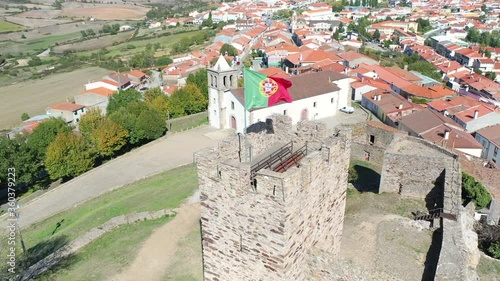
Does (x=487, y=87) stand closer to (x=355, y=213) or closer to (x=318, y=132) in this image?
(x=355, y=213)

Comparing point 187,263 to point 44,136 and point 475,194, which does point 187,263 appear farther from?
point 44,136

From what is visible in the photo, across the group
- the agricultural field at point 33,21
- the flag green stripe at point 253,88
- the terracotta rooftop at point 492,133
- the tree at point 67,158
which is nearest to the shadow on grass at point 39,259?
the flag green stripe at point 253,88

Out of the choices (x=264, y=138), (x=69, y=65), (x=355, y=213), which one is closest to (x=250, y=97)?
(x=264, y=138)

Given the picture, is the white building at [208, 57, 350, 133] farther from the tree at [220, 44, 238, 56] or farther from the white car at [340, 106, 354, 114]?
the tree at [220, 44, 238, 56]

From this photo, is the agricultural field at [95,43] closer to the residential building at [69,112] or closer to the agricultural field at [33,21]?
the agricultural field at [33,21]

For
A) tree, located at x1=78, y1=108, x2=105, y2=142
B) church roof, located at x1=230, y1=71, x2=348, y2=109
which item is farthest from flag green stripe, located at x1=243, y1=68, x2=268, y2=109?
tree, located at x1=78, y1=108, x2=105, y2=142

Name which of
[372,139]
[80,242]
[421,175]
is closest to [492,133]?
[372,139]
